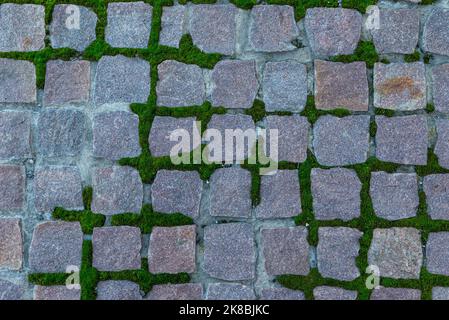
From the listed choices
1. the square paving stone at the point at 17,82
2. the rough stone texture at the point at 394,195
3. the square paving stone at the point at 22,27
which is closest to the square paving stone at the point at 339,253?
the rough stone texture at the point at 394,195

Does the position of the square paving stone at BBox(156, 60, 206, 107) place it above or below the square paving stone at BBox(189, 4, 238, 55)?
below

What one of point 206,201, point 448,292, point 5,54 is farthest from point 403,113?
point 5,54

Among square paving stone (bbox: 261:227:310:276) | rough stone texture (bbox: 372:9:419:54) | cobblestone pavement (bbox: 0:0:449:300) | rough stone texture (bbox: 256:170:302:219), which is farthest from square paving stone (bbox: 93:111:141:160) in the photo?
Result: rough stone texture (bbox: 372:9:419:54)

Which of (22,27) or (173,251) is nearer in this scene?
(173,251)

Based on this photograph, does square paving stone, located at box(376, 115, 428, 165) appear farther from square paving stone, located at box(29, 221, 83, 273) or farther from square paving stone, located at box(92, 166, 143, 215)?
square paving stone, located at box(29, 221, 83, 273)

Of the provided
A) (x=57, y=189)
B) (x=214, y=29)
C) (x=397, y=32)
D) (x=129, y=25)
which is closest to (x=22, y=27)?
(x=129, y=25)

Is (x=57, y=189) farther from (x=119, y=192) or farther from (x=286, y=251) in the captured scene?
(x=286, y=251)
